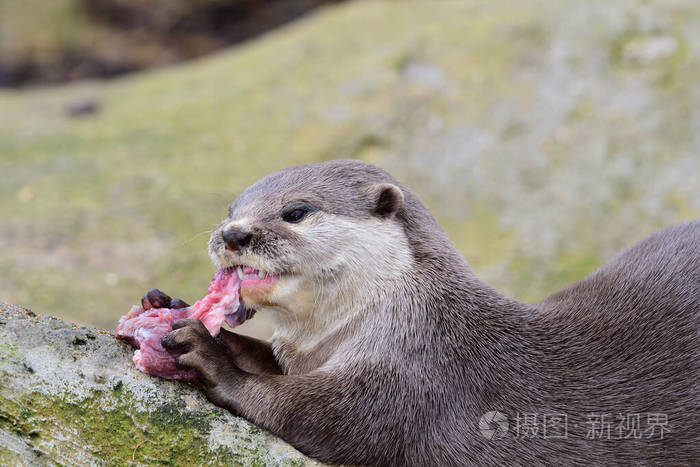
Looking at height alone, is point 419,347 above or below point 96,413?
above

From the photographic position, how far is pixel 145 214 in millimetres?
6840

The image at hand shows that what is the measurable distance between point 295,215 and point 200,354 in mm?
640

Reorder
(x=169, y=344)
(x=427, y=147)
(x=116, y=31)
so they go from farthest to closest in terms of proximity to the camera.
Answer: (x=116, y=31) → (x=427, y=147) → (x=169, y=344)

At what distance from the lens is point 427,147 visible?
714 centimetres

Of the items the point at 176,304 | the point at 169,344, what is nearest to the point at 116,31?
the point at 176,304

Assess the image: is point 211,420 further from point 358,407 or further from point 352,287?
point 352,287

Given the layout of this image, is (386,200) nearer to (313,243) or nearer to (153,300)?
(313,243)

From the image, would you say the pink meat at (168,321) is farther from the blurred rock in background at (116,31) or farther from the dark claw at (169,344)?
the blurred rock in background at (116,31)

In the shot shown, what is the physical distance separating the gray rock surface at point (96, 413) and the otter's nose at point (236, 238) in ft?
1.66

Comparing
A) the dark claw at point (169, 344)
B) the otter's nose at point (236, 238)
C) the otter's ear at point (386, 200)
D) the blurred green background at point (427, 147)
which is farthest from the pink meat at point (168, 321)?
the blurred green background at point (427, 147)

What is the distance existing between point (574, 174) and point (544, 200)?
0.34m

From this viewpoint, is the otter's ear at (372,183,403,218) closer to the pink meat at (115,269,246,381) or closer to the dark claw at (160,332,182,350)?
the pink meat at (115,269,246,381)

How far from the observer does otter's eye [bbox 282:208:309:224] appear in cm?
282

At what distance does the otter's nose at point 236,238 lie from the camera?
2664 mm
